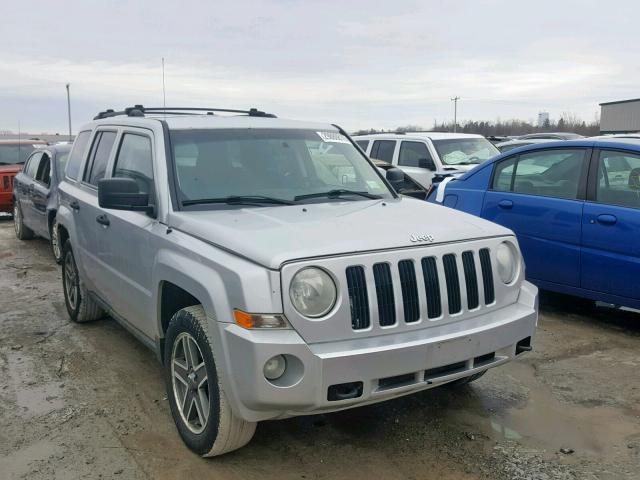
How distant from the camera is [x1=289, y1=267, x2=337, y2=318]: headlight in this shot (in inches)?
120

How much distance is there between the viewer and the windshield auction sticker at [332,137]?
4.93 metres

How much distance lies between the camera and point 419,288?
3252mm

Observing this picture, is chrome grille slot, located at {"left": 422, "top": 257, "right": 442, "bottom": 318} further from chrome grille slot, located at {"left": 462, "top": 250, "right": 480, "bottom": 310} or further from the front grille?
chrome grille slot, located at {"left": 462, "top": 250, "right": 480, "bottom": 310}

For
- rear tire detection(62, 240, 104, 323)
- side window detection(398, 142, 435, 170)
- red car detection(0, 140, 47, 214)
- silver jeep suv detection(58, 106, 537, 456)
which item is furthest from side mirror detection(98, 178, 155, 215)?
red car detection(0, 140, 47, 214)

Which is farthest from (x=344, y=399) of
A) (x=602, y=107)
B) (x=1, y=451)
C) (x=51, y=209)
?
(x=602, y=107)

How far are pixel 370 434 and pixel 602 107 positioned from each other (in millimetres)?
52671

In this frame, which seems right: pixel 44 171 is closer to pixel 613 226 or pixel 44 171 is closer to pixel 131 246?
pixel 131 246

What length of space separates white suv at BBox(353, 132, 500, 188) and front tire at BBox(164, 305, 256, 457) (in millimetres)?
8539

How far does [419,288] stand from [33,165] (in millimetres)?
8803

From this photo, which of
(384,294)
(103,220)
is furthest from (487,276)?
(103,220)

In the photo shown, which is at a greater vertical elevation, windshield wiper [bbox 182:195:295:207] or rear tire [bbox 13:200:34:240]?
windshield wiper [bbox 182:195:295:207]

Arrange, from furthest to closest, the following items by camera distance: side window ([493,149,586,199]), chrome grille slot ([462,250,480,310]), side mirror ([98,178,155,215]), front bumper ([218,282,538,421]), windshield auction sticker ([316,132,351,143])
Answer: side window ([493,149,586,199]), windshield auction sticker ([316,132,351,143]), side mirror ([98,178,155,215]), chrome grille slot ([462,250,480,310]), front bumper ([218,282,538,421])

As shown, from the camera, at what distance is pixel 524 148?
6.45m

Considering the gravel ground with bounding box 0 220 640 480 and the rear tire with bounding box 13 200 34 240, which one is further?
the rear tire with bounding box 13 200 34 240
